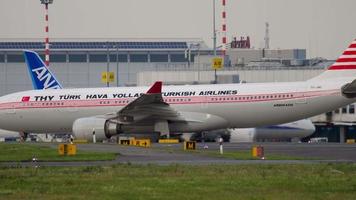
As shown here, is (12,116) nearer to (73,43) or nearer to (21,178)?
(21,178)

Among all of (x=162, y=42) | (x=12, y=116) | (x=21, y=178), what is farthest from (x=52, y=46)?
(x=21, y=178)

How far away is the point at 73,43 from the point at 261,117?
438 ft

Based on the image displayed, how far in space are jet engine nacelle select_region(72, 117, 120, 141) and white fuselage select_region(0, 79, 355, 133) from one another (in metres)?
2.59

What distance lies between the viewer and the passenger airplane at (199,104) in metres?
61.1

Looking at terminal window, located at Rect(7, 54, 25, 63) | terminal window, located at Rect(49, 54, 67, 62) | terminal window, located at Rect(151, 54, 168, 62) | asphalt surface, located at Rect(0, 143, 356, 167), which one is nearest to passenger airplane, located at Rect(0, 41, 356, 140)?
asphalt surface, located at Rect(0, 143, 356, 167)

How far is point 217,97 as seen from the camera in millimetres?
62562

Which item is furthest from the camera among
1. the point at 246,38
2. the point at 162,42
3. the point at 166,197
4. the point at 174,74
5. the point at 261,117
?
the point at 162,42

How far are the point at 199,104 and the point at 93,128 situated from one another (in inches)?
268

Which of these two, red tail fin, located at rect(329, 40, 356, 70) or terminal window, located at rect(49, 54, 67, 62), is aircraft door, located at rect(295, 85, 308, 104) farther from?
terminal window, located at rect(49, 54, 67, 62)

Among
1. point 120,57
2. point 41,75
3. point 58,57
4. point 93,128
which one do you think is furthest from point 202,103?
point 58,57

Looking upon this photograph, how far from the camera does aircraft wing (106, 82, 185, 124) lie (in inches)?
2377

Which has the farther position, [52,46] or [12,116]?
[52,46]

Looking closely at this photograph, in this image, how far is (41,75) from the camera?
8306 centimetres

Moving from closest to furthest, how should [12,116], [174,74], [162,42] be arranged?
[12,116] → [174,74] → [162,42]
